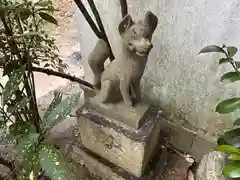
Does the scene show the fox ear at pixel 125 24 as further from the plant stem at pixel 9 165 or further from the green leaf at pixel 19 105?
the plant stem at pixel 9 165

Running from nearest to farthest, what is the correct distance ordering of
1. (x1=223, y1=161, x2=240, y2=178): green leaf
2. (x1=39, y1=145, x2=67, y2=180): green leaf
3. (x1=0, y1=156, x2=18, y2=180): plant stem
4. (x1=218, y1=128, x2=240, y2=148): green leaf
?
(x1=223, y1=161, x2=240, y2=178): green leaf < (x1=39, y1=145, x2=67, y2=180): green leaf < (x1=218, y1=128, x2=240, y2=148): green leaf < (x1=0, y1=156, x2=18, y2=180): plant stem

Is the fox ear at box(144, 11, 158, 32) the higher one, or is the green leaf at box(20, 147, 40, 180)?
the fox ear at box(144, 11, 158, 32)

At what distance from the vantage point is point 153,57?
1.32 metres

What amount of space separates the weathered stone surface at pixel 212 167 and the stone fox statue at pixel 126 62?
1.04ft

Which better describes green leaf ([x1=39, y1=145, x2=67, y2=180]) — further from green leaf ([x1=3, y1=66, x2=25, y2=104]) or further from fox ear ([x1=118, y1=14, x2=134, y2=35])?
fox ear ([x1=118, y1=14, x2=134, y2=35])

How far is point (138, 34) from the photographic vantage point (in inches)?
36.3

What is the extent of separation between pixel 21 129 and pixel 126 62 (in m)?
0.35

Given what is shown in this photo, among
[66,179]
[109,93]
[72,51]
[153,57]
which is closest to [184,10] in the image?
[153,57]

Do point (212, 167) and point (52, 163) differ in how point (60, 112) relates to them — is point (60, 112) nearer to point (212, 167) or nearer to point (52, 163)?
point (52, 163)

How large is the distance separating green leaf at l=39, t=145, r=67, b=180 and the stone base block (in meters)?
0.38

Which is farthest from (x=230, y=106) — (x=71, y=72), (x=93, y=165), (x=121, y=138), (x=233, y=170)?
(x=71, y=72)

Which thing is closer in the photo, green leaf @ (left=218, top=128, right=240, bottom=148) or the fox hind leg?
green leaf @ (left=218, top=128, right=240, bottom=148)

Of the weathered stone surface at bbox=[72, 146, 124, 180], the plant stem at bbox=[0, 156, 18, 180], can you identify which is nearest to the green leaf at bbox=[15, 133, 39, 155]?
the plant stem at bbox=[0, 156, 18, 180]

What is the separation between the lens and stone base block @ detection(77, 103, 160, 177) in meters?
1.14
